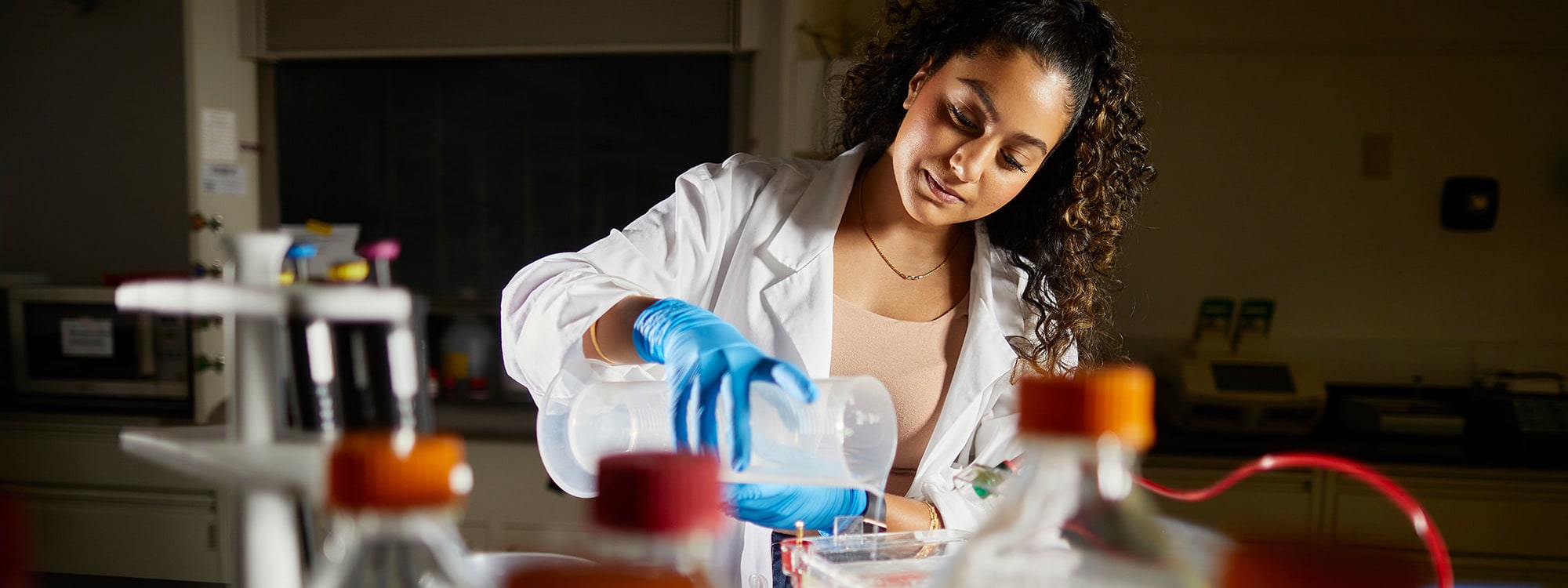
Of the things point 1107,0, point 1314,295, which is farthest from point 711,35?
point 1314,295

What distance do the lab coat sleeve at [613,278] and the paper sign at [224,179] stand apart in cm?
A: 237

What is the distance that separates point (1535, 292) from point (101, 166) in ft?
16.5

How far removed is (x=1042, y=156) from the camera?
4.27 ft

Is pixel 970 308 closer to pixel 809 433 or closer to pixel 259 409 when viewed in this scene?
pixel 809 433

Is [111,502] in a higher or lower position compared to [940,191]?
lower

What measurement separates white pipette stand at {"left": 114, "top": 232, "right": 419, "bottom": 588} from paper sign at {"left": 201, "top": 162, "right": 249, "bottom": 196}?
3.03 m

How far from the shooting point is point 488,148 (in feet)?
11.5

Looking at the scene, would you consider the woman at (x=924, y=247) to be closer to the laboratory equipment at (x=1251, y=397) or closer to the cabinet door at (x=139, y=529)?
the laboratory equipment at (x=1251, y=397)

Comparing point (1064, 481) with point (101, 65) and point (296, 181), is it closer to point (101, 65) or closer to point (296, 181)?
point (296, 181)

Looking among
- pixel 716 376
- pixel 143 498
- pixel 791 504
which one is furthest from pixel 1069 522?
pixel 143 498

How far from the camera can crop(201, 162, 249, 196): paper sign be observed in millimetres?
3146

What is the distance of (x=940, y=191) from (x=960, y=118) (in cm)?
10

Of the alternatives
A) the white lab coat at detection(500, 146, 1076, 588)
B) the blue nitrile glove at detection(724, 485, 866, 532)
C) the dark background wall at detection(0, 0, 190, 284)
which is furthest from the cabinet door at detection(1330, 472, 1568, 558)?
the dark background wall at detection(0, 0, 190, 284)

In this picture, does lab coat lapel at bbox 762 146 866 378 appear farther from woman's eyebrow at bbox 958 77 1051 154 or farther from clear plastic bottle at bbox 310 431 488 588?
clear plastic bottle at bbox 310 431 488 588
